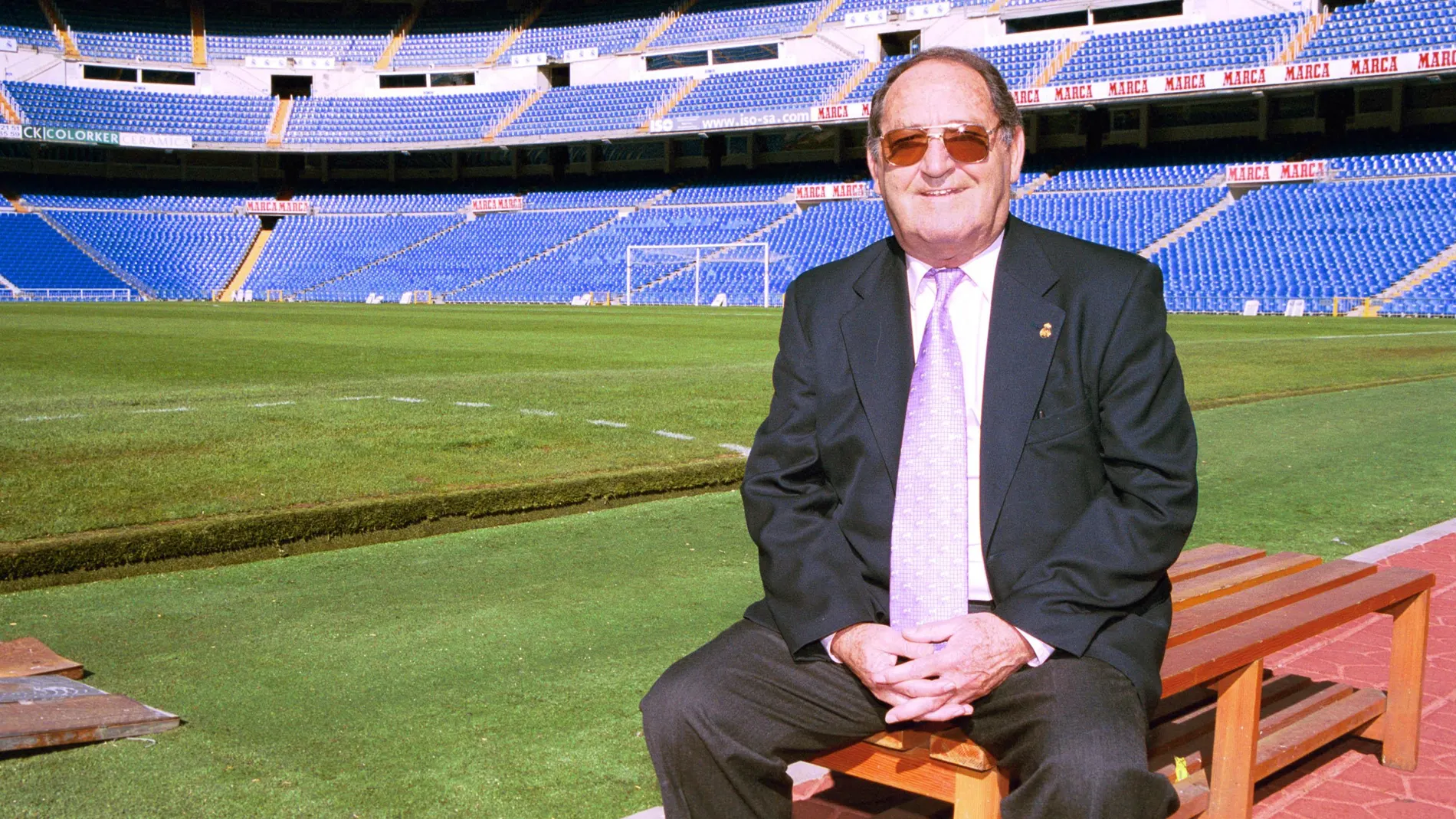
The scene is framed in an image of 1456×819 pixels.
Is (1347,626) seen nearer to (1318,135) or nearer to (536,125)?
(1318,135)

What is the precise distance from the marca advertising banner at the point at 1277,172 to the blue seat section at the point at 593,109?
2555 centimetres

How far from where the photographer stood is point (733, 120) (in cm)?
5181

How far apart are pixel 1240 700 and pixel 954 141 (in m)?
1.53

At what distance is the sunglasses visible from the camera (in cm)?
276

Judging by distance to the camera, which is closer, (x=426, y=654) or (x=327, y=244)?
(x=426, y=654)

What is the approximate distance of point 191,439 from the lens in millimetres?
8648

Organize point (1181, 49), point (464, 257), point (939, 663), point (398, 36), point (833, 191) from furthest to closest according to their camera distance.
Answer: point (398, 36) → point (464, 257) → point (833, 191) → point (1181, 49) → point (939, 663)

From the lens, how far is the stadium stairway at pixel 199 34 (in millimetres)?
63812

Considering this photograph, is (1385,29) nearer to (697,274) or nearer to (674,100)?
(697,274)

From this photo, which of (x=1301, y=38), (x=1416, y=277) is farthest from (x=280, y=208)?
(x=1416, y=277)

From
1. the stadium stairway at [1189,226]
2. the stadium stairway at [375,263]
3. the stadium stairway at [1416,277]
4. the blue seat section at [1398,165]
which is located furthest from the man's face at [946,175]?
the stadium stairway at [375,263]

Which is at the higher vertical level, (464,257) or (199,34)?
(199,34)

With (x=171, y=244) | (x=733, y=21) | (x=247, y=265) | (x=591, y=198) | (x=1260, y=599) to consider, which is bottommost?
(x=247, y=265)

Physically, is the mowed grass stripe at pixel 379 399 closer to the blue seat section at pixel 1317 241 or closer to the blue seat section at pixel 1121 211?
the blue seat section at pixel 1317 241
